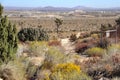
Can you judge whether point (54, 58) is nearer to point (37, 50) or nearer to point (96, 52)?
point (37, 50)

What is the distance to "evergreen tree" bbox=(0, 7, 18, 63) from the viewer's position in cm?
1528

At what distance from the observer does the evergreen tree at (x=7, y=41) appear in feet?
50.1

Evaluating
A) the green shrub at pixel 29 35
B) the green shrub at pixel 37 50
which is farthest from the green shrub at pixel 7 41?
the green shrub at pixel 29 35

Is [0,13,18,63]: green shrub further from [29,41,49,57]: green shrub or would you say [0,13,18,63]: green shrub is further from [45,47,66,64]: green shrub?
[29,41,49,57]: green shrub

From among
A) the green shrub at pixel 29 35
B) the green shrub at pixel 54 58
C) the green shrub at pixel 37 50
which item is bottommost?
the green shrub at pixel 29 35

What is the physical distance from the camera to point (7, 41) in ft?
52.8

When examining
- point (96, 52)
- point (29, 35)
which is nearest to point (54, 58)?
point (96, 52)

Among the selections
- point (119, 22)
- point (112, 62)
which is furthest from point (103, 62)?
point (119, 22)

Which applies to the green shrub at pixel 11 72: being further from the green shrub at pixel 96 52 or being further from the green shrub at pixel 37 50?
the green shrub at pixel 96 52

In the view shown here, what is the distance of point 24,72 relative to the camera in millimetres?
15328

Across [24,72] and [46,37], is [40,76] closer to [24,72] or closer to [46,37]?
[24,72]

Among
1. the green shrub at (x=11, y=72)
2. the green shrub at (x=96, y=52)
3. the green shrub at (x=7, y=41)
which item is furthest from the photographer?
the green shrub at (x=96, y=52)

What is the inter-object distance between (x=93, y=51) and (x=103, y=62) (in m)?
5.99

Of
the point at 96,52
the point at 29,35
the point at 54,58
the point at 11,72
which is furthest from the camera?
the point at 29,35
